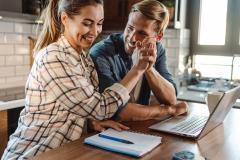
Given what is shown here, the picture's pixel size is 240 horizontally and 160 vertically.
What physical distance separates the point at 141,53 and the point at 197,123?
38cm

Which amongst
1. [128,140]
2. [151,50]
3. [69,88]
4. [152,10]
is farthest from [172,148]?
[152,10]

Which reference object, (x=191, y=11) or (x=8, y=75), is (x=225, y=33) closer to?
(x=191, y=11)

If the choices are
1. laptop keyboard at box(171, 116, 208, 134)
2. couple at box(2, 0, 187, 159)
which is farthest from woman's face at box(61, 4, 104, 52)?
laptop keyboard at box(171, 116, 208, 134)

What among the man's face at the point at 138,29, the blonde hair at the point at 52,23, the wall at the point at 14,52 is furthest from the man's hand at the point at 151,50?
the wall at the point at 14,52

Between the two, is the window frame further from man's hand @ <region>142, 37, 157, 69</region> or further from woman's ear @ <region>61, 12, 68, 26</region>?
woman's ear @ <region>61, 12, 68, 26</region>

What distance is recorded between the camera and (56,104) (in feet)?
3.63

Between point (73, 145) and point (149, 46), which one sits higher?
point (149, 46)

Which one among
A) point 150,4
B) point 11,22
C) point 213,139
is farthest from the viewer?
point 11,22

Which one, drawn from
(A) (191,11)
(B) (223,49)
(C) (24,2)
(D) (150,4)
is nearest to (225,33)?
(B) (223,49)

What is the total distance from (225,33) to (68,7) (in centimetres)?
213

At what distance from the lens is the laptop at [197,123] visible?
111 cm

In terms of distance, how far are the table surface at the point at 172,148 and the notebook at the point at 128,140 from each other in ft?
0.05

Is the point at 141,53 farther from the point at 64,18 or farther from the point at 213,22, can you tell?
the point at 213,22

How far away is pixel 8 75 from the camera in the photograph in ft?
7.93
